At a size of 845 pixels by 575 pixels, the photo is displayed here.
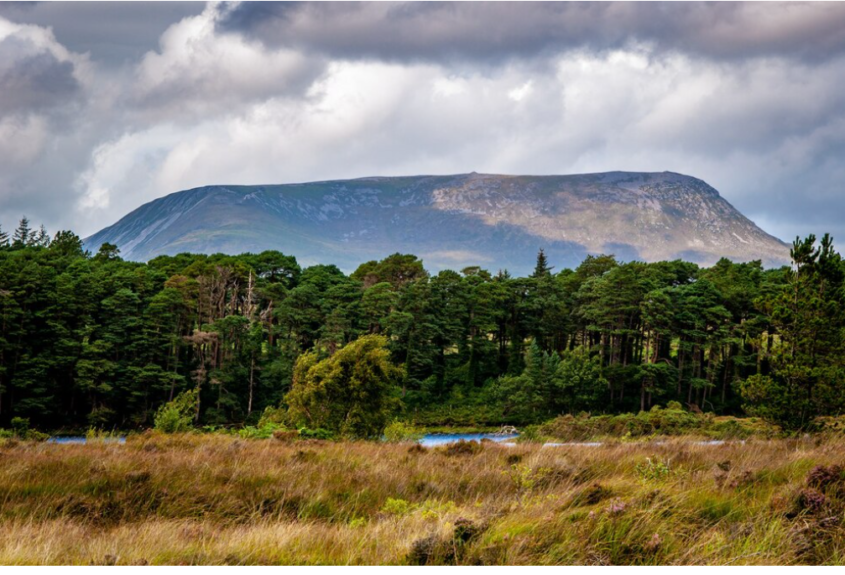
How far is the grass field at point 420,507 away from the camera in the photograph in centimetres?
469

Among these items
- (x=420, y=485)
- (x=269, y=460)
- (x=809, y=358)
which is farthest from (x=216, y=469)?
(x=809, y=358)

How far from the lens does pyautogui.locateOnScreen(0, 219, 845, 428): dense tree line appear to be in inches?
2430

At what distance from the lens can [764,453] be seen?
948 cm

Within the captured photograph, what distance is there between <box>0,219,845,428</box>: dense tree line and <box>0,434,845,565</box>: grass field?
45.9 m

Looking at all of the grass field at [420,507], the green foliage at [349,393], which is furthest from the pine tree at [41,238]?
the grass field at [420,507]

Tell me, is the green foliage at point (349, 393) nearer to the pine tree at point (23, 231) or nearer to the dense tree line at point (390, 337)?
the dense tree line at point (390, 337)

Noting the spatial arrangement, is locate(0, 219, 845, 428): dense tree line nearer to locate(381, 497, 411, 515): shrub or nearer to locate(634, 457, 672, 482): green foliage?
locate(634, 457, 672, 482): green foliage

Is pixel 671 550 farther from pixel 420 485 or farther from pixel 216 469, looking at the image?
pixel 216 469

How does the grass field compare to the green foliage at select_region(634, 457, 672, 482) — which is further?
the green foliage at select_region(634, 457, 672, 482)

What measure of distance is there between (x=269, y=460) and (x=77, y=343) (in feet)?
209

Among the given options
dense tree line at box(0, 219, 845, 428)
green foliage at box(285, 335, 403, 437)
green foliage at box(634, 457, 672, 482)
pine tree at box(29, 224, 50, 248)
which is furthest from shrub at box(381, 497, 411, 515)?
pine tree at box(29, 224, 50, 248)

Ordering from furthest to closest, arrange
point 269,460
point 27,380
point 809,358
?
point 27,380 → point 809,358 → point 269,460

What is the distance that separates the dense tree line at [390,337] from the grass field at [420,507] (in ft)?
151

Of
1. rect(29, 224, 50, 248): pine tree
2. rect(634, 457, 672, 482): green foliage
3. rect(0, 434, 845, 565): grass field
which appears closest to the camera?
rect(0, 434, 845, 565): grass field
